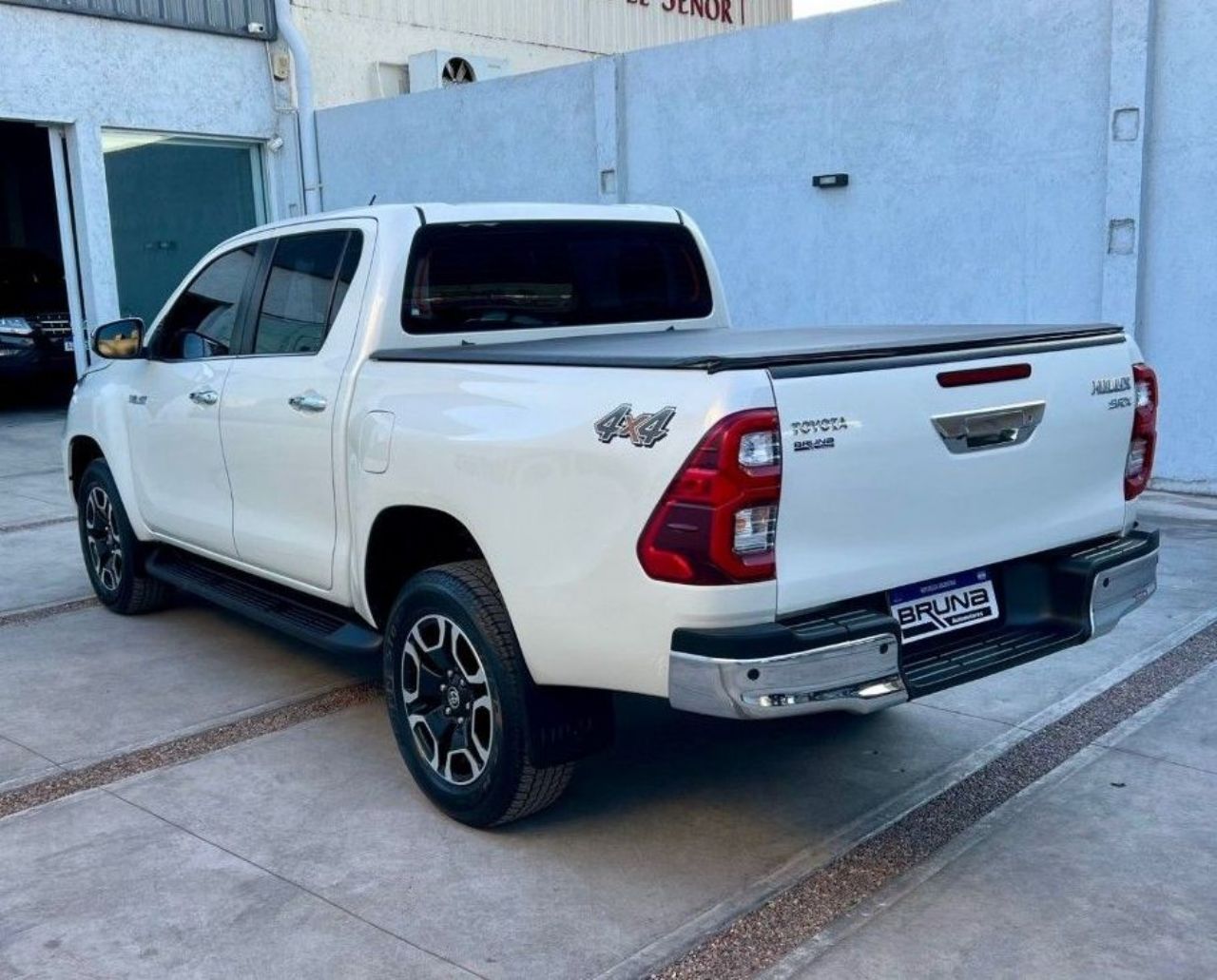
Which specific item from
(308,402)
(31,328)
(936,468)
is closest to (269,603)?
(308,402)

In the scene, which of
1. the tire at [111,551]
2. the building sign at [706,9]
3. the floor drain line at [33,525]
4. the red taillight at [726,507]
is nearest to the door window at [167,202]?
the floor drain line at [33,525]

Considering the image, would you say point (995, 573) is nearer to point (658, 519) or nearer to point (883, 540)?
point (883, 540)

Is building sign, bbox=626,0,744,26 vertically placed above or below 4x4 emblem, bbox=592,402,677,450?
above

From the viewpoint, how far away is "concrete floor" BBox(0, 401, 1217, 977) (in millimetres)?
3314

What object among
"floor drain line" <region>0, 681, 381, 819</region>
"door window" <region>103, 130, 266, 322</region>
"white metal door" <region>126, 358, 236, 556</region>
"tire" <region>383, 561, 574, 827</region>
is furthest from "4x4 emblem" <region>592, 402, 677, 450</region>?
"door window" <region>103, 130, 266, 322</region>

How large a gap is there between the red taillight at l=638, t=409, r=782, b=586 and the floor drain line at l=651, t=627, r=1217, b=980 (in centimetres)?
92

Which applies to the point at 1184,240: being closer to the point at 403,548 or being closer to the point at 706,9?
the point at 403,548

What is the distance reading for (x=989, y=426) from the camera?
3.56 m

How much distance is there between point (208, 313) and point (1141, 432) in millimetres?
3691

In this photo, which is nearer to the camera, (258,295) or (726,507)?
(726,507)

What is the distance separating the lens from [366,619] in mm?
4441

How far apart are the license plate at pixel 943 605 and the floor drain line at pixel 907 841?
68cm

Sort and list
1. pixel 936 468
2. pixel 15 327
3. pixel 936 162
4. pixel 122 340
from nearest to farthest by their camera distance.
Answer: pixel 936 468 < pixel 122 340 < pixel 936 162 < pixel 15 327

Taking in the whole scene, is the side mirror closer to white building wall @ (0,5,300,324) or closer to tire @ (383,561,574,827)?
tire @ (383,561,574,827)
